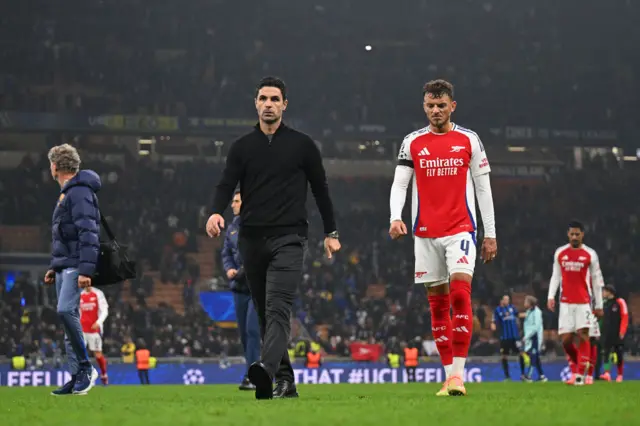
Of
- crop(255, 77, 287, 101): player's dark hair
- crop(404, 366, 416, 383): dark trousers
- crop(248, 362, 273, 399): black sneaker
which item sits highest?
crop(255, 77, 287, 101): player's dark hair

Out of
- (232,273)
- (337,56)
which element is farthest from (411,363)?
(337,56)

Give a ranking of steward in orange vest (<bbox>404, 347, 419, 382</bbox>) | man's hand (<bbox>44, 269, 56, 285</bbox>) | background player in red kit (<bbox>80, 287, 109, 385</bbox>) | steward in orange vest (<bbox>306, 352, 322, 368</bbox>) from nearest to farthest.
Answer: man's hand (<bbox>44, 269, 56, 285</bbox>)
background player in red kit (<bbox>80, 287, 109, 385</bbox>)
steward in orange vest (<bbox>404, 347, 419, 382</bbox>)
steward in orange vest (<bbox>306, 352, 322, 368</bbox>)

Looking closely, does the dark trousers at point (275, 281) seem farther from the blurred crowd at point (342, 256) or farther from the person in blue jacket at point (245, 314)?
the blurred crowd at point (342, 256)

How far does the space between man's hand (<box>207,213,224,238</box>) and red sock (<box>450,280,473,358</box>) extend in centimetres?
182

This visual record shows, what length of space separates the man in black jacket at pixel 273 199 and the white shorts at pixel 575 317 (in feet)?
23.0

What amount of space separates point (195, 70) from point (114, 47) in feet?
10.3

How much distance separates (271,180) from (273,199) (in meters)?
0.14

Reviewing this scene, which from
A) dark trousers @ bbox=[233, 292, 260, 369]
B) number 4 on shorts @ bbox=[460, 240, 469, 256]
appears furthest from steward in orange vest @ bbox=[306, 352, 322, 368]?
number 4 on shorts @ bbox=[460, 240, 469, 256]

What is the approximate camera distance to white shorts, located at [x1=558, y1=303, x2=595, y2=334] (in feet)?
45.2

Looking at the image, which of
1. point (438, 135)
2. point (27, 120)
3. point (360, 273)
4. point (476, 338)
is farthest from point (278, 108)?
point (27, 120)

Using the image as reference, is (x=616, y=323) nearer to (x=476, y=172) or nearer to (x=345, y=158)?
(x=476, y=172)

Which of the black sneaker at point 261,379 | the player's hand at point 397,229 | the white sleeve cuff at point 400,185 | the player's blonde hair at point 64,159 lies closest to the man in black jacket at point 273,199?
the black sneaker at point 261,379

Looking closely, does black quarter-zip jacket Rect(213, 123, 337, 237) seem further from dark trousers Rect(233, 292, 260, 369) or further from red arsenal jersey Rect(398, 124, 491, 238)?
dark trousers Rect(233, 292, 260, 369)

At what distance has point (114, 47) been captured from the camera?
1578 inches
